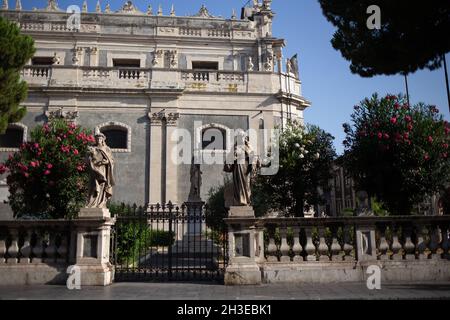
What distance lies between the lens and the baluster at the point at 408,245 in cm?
944

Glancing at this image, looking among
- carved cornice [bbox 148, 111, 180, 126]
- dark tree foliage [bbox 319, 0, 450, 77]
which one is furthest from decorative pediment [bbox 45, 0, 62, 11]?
dark tree foliage [bbox 319, 0, 450, 77]

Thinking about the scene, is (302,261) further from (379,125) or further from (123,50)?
(123,50)

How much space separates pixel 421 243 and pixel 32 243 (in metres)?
9.71

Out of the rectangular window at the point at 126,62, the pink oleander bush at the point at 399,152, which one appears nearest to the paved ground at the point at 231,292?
the pink oleander bush at the point at 399,152

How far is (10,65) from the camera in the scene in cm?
1116

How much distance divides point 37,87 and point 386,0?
18314 millimetres

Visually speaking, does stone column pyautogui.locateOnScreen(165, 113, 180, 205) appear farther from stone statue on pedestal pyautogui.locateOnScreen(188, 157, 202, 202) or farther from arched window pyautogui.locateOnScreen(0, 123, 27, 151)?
arched window pyautogui.locateOnScreen(0, 123, 27, 151)

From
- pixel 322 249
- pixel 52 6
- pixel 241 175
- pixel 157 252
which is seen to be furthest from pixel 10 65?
pixel 52 6

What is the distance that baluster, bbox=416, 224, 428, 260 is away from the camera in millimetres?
9469

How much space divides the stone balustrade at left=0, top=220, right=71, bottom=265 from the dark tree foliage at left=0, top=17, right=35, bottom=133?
10.3 ft

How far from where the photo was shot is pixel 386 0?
9906 millimetres

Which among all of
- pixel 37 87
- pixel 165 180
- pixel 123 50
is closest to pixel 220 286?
pixel 165 180
